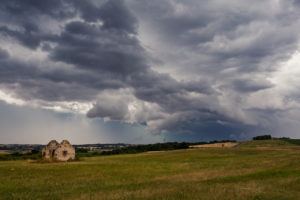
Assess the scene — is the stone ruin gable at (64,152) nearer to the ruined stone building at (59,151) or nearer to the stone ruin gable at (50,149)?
the ruined stone building at (59,151)

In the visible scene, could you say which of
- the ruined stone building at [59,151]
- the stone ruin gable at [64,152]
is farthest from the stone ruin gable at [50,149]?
the stone ruin gable at [64,152]

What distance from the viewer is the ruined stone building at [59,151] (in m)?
69.5

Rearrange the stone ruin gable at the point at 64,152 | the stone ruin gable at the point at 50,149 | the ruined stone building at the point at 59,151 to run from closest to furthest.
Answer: the stone ruin gable at the point at 64,152 < the ruined stone building at the point at 59,151 < the stone ruin gable at the point at 50,149

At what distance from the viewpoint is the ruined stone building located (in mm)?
69500

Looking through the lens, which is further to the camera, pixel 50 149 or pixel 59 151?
pixel 50 149

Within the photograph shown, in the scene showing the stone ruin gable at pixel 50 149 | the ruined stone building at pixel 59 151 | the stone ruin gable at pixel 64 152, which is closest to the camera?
the stone ruin gable at pixel 64 152

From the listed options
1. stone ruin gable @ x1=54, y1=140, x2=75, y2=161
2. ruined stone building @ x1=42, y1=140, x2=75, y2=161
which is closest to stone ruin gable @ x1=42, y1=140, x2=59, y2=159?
ruined stone building @ x1=42, y1=140, x2=75, y2=161

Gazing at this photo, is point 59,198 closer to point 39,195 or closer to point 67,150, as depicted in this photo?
point 39,195

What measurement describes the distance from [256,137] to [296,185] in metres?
161

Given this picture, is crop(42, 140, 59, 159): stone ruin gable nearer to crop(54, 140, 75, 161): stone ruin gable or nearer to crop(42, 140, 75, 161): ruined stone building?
crop(42, 140, 75, 161): ruined stone building

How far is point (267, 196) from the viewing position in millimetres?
15500

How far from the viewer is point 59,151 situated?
69688 millimetres

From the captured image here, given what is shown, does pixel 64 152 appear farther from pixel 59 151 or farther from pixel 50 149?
pixel 50 149

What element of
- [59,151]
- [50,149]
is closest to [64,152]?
[59,151]
